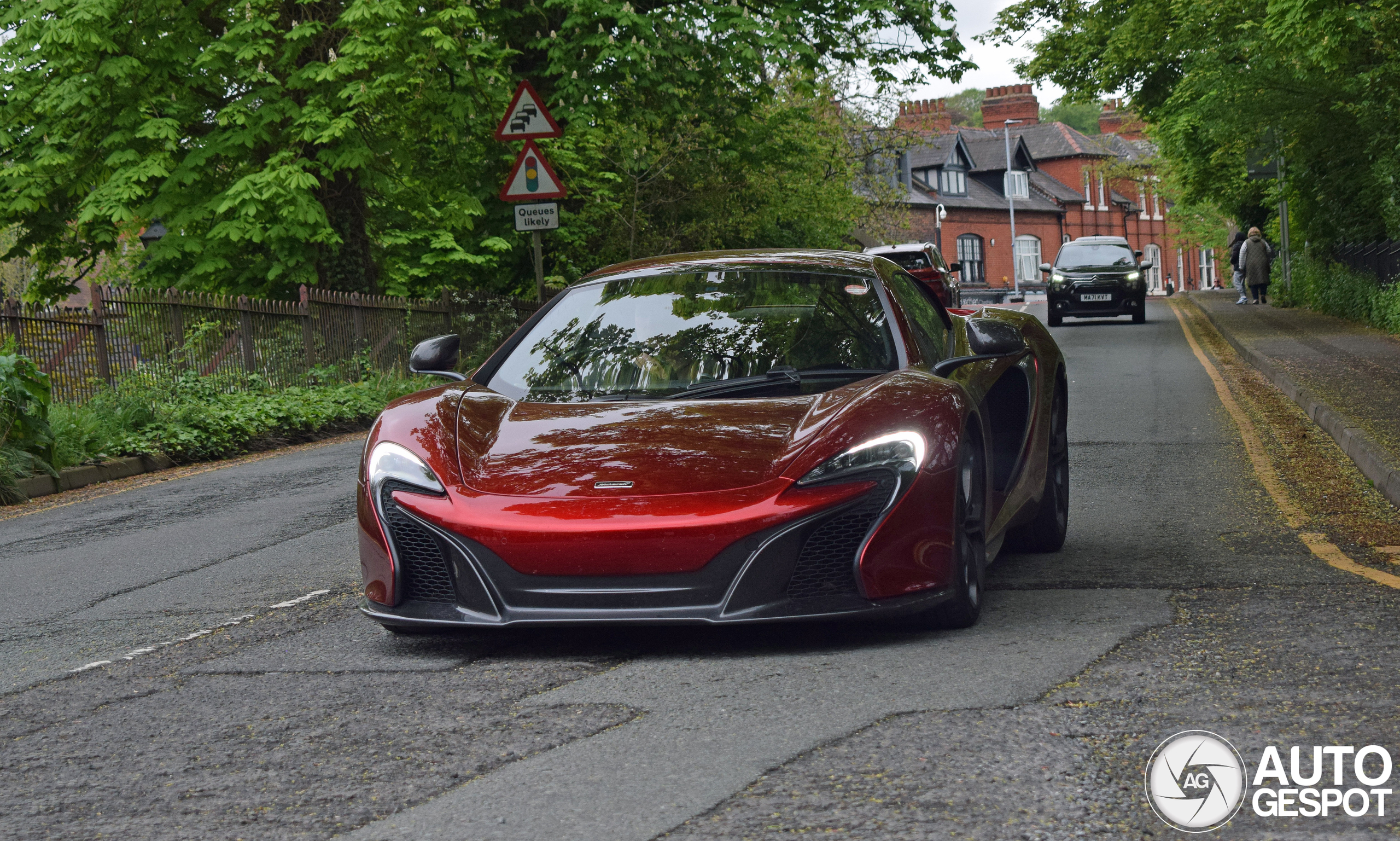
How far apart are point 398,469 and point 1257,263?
109 ft

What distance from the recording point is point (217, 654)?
5090 millimetres

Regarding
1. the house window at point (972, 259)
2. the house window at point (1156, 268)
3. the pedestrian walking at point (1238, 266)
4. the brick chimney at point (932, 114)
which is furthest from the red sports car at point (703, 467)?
the house window at point (1156, 268)

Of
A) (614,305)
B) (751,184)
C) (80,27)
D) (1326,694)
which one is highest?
(80,27)

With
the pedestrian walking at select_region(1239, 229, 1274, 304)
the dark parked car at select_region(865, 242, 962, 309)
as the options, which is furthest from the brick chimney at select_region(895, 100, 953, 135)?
the dark parked car at select_region(865, 242, 962, 309)

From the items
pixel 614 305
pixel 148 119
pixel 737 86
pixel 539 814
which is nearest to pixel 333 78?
pixel 148 119

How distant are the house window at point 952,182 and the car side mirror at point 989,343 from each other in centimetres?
7100

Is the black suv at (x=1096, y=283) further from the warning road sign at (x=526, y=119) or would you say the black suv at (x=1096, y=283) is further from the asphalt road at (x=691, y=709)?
the asphalt road at (x=691, y=709)

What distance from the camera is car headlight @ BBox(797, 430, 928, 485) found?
14.6ft

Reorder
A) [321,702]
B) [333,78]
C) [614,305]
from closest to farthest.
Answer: [321,702]
[614,305]
[333,78]

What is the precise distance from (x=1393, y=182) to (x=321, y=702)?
21.2m

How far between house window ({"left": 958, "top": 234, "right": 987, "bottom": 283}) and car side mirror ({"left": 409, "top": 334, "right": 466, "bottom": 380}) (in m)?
71.5

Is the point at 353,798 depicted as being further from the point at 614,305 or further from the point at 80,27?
the point at 80,27

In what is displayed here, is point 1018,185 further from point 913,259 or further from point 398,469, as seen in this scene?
point 398,469

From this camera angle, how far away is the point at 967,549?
4.80 m
